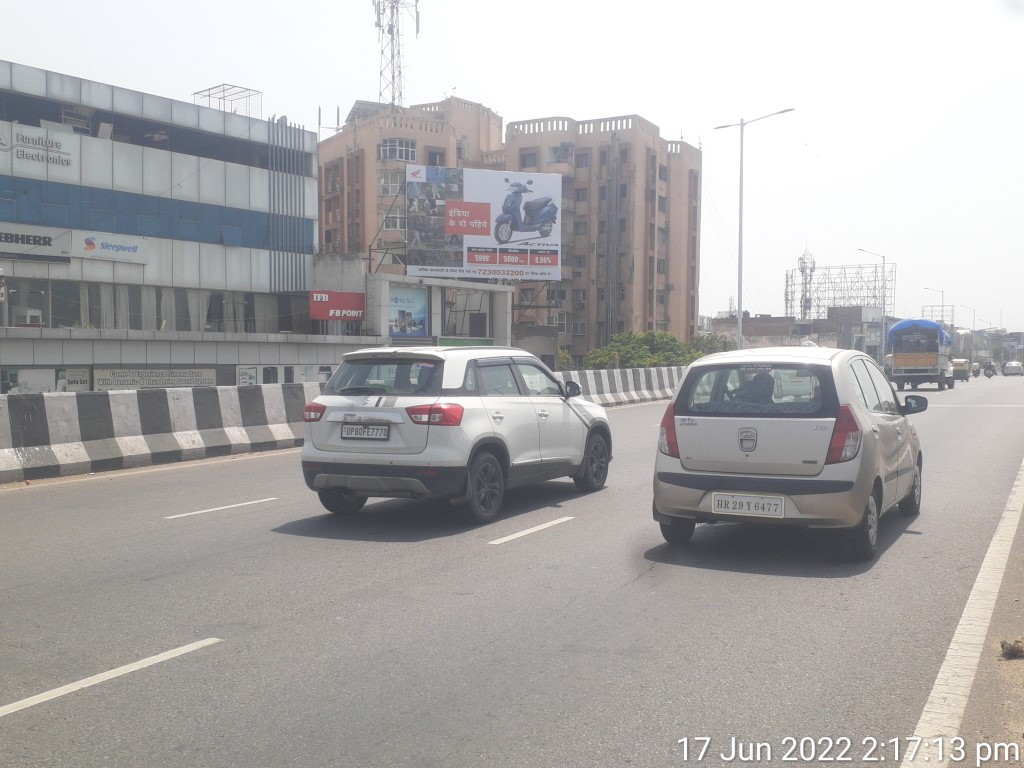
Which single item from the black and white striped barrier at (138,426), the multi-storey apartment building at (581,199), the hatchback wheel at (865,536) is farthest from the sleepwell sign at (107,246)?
the hatchback wheel at (865,536)

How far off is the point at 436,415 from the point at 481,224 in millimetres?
41777

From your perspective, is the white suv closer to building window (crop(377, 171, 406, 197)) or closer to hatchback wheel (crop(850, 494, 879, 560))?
hatchback wheel (crop(850, 494, 879, 560))

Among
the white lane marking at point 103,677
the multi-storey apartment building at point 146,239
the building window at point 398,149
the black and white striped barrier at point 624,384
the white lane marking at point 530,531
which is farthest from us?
the building window at point 398,149

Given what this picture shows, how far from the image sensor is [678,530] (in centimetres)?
799

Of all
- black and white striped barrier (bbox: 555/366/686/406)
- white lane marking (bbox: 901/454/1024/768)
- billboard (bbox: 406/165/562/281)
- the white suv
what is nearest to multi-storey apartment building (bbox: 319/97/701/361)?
billboard (bbox: 406/165/562/281)

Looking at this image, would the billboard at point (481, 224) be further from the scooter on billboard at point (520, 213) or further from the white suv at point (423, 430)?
the white suv at point (423, 430)

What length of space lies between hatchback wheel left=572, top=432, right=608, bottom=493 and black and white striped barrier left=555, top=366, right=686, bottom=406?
14.6 metres

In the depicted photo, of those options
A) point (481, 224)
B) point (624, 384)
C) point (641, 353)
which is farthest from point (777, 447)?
point (641, 353)

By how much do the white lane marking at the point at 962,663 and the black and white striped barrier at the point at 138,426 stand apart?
34.1 ft

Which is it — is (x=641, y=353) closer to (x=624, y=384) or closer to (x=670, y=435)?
(x=624, y=384)

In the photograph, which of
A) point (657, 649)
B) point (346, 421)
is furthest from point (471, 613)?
point (346, 421)

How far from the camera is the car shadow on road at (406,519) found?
28.2ft

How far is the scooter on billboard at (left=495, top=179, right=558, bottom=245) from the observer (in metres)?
49.8

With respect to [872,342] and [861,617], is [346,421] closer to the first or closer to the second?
[861,617]
